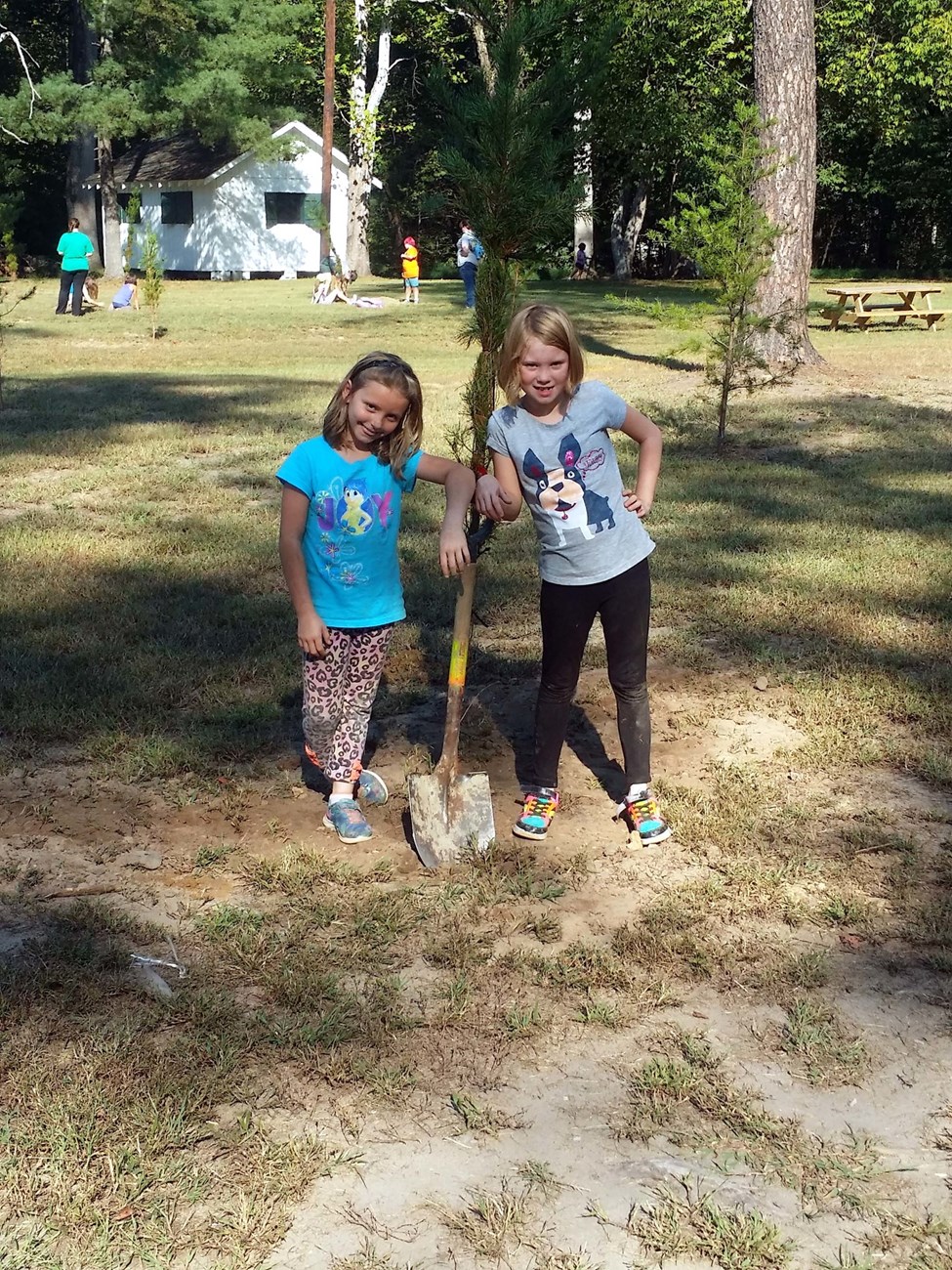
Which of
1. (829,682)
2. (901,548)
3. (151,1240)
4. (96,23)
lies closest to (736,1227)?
(151,1240)

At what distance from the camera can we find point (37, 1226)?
2381 millimetres

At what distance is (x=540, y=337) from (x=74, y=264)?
68.9 ft

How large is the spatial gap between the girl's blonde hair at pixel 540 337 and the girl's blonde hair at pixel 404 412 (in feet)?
0.86

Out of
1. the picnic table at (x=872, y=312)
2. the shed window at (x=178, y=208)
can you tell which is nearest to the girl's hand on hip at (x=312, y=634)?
the picnic table at (x=872, y=312)

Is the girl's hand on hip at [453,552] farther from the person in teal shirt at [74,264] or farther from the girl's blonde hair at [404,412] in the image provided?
the person in teal shirt at [74,264]

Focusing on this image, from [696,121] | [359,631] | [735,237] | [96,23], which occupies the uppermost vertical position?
[96,23]

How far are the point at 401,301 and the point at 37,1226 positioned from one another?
27105 millimetres

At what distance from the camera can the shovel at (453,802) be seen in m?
3.80

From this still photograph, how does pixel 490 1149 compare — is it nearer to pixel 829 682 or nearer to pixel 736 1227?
pixel 736 1227

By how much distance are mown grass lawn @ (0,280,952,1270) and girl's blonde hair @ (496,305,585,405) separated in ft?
4.55

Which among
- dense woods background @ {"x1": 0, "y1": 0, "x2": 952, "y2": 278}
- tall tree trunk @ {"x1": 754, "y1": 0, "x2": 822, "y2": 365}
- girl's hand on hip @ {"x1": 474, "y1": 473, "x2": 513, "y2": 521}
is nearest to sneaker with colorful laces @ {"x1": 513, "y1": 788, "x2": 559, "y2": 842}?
girl's hand on hip @ {"x1": 474, "y1": 473, "x2": 513, "y2": 521}

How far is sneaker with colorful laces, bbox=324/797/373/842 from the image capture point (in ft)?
12.9

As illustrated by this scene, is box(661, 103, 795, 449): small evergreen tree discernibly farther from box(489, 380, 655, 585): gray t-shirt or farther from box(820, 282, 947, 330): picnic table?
box(820, 282, 947, 330): picnic table

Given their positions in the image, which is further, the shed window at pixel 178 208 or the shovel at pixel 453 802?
the shed window at pixel 178 208
